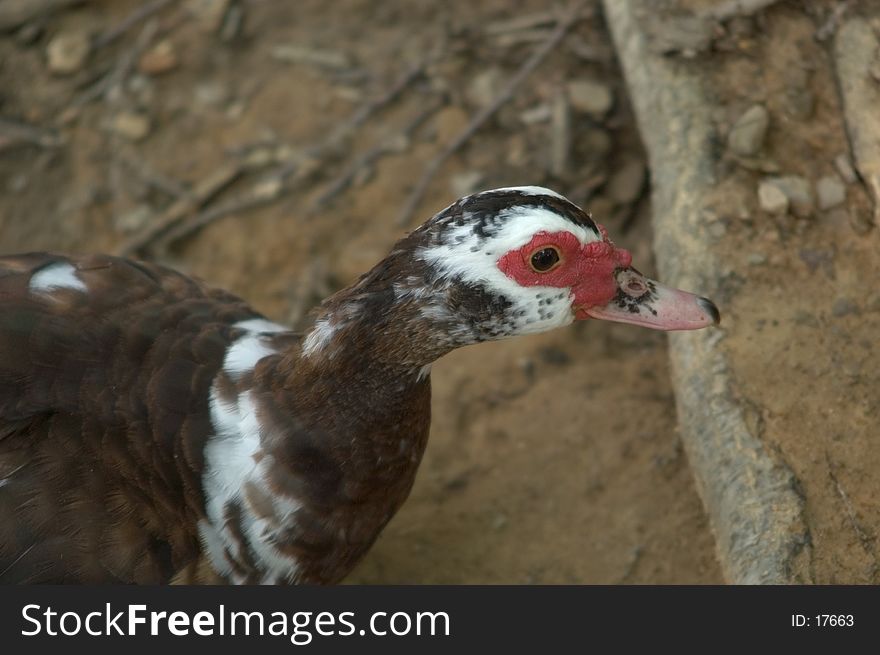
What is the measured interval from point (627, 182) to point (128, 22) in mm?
2499

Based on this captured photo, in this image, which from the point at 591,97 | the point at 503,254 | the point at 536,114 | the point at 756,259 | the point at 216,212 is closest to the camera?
the point at 503,254

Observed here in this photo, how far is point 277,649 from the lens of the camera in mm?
2639

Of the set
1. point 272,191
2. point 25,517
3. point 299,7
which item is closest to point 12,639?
point 25,517

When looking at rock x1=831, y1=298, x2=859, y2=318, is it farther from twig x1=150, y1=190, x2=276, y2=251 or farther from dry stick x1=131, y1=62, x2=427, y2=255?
twig x1=150, y1=190, x2=276, y2=251

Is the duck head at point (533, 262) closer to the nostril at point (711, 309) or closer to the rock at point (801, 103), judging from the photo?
the nostril at point (711, 309)

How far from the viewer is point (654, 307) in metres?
2.70

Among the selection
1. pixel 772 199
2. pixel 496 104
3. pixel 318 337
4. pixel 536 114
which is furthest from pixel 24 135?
pixel 772 199

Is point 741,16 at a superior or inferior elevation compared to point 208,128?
superior

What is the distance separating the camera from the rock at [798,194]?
3121 millimetres

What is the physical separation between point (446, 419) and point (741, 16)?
1705 millimetres

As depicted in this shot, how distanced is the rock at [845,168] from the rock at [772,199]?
195 millimetres

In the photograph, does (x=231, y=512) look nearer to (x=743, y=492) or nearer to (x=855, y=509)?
(x=743, y=492)

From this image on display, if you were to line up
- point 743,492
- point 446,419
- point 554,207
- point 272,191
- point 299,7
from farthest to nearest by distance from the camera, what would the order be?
point 299,7, point 272,191, point 446,419, point 743,492, point 554,207

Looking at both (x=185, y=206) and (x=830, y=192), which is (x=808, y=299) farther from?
(x=185, y=206)
